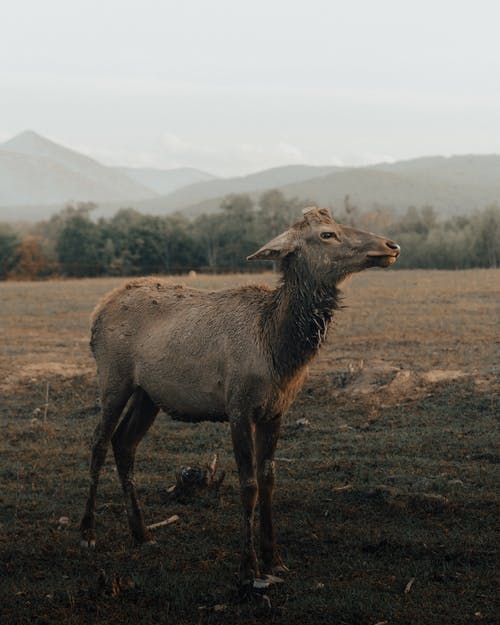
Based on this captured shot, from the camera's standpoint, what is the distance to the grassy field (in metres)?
6.29

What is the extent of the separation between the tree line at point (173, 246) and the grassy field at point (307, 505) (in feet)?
148

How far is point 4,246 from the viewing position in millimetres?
65750

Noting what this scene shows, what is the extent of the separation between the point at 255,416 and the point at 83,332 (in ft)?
57.6

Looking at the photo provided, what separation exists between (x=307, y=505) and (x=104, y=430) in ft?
8.59

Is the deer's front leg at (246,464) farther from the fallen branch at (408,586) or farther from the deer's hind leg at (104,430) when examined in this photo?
the deer's hind leg at (104,430)

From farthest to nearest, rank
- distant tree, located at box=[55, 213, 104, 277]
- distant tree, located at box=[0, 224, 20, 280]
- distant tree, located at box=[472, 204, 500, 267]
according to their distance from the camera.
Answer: distant tree, located at box=[472, 204, 500, 267], distant tree, located at box=[55, 213, 104, 277], distant tree, located at box=[0, 224, 20, 280]

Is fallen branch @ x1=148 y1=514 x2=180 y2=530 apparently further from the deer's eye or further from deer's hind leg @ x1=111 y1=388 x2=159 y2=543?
the deer's eye

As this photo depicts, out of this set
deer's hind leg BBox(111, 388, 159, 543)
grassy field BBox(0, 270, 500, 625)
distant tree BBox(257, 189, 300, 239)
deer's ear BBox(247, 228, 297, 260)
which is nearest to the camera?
grassy field BBox(0, 270, 500, 625)

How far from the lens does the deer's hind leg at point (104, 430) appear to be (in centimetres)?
798

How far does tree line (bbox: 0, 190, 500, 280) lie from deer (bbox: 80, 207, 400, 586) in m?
51.2

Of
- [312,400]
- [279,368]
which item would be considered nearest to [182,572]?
[279,368]

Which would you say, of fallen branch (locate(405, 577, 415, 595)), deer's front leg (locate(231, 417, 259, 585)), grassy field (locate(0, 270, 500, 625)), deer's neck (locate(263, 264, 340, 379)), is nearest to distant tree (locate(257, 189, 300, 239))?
grassy field (locate(0, 270, 500, 625))

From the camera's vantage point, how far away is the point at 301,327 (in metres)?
7.02

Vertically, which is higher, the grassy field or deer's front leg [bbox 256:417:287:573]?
deer's front leg [bbox 256:417:287:573]
